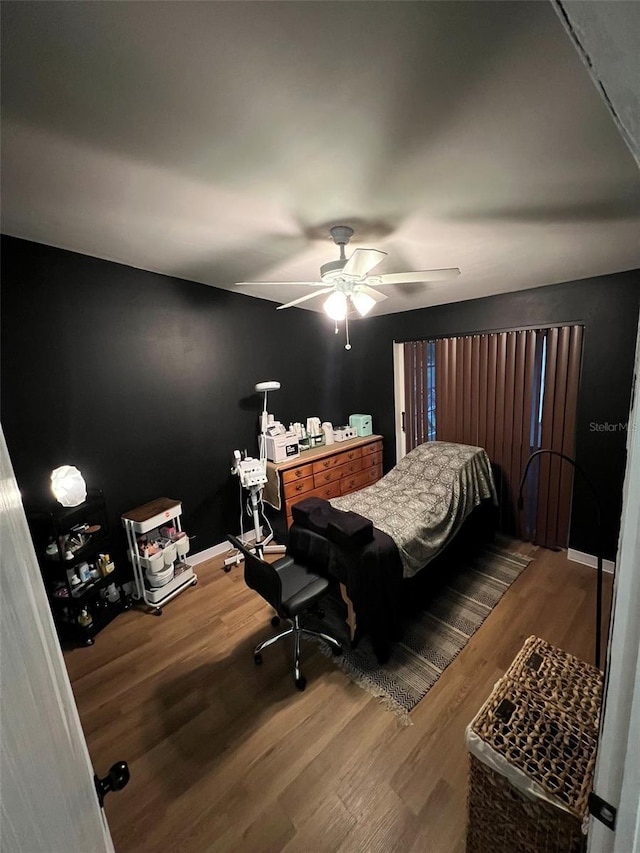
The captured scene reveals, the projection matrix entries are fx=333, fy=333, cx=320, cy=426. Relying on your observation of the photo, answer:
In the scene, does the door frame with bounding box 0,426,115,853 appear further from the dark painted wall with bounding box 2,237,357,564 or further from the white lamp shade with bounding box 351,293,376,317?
the dark painted wall with bounding box 2,237,357,564

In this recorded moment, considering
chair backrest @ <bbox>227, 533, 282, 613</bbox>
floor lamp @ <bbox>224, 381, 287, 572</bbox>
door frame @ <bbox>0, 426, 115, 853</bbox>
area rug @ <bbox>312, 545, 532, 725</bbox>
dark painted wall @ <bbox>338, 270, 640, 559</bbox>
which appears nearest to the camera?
door frame @ <bbox>0, 426, 115, 853</bbox>

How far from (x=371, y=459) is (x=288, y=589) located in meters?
2.21

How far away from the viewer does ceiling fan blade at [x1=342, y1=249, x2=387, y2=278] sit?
60.5 inches

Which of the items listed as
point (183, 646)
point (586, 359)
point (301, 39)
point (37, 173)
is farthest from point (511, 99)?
point (183, 646)

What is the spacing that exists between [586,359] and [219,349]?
10.1ft

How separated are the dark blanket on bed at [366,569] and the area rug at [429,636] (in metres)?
0.10

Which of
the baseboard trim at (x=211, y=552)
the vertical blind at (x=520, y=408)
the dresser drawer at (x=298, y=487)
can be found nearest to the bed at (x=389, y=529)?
the vertical blind at (x=520, y=408)

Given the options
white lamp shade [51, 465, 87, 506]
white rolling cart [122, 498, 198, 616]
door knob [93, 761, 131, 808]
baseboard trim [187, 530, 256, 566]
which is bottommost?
baseboard trim [187, 530, 256, 566]

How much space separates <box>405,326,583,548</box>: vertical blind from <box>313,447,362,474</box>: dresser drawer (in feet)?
3.28

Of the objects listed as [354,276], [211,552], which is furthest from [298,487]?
[354,276]

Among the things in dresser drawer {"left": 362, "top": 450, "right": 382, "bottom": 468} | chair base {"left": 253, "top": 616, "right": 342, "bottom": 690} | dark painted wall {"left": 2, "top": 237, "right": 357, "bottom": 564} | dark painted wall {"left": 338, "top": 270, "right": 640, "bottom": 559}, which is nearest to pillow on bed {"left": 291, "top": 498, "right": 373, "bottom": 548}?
chair base {"left": 253, "top": 616, "right": 342, "bottom": 690}

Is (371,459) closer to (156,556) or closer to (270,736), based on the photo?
(156,556)

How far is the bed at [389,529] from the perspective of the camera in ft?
6.36

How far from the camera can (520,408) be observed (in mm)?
3006
